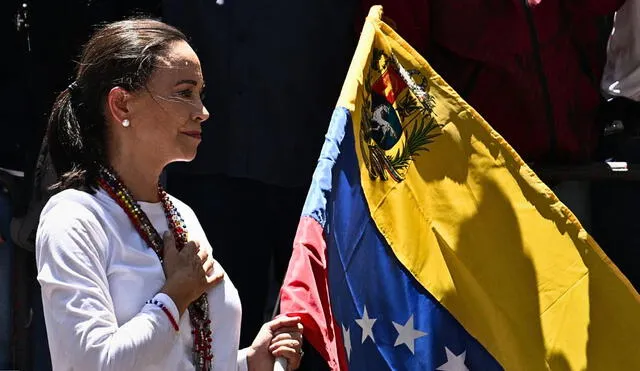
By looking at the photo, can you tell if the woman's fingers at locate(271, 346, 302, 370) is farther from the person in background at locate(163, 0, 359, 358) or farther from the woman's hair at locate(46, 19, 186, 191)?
the person in background at locate(163, 0, 359, 358)

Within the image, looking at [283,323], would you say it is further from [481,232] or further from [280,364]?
[481,232]

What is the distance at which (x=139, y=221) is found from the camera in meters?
2.69

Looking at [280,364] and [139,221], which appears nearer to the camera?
[139,221]

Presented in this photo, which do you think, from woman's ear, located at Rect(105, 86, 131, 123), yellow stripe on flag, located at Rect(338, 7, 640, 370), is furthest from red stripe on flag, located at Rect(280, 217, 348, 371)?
woman's ear, located at Rect(105, 86, 131, 123)

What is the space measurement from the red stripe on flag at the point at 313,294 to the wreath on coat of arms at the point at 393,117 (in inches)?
15.2

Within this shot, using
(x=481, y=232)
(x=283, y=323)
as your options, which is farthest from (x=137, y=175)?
(x=481, y=232)

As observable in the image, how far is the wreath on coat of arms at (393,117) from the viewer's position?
→ 132 inches

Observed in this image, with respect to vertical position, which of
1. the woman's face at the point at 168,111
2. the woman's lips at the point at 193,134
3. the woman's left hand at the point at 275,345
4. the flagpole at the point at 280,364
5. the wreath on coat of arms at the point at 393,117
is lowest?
the flagpole at the point at 280,364

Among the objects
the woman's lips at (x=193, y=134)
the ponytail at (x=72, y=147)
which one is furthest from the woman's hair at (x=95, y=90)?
the woman's lips at (x=193, y=134)

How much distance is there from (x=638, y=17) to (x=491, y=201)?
1.18 metres

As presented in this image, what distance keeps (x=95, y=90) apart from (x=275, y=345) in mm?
741

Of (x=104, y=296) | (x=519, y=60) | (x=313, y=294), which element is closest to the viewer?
(x=104, y=296)

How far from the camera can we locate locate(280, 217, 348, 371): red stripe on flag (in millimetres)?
2891

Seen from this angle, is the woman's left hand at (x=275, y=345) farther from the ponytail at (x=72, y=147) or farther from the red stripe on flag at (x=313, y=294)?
the ponytail at (x=72, y=147)
